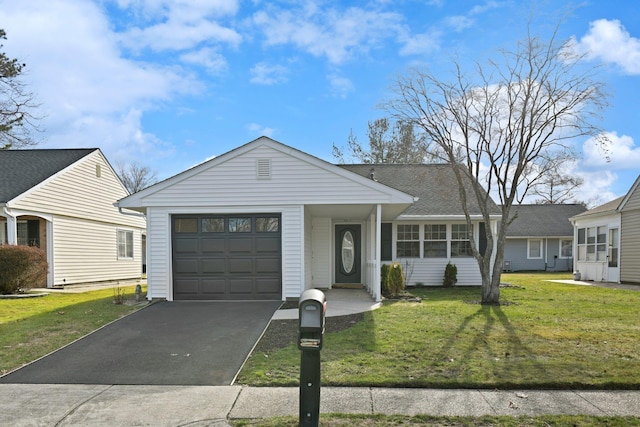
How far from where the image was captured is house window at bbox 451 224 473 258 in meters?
15.4

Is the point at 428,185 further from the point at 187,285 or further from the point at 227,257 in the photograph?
the point at 187,285

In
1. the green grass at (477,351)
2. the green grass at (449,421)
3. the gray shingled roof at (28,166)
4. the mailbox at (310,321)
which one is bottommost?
the green grass at (477,351)

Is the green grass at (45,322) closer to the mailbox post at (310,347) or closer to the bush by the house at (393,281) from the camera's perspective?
the mailbox post at (310,347)

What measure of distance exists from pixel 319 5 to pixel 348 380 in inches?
304

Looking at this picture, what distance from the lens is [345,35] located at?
33.8 ft

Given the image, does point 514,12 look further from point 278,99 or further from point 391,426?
point 391,426

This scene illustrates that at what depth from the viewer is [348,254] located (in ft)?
48.4

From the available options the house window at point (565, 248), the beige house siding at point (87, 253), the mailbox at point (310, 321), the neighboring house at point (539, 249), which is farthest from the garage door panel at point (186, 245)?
the house window at point (565, 248)

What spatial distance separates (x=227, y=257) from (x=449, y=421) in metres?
7.91

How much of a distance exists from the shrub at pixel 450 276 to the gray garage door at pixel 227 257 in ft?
22.2

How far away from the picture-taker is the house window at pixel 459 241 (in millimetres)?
15352

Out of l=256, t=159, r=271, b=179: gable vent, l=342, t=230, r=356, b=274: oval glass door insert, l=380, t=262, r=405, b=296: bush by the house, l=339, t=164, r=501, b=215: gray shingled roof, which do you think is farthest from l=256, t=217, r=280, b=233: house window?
l=339, t=164, r=501, b=215: gray shingled roof

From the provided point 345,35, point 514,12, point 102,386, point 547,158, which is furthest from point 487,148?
point 102,386

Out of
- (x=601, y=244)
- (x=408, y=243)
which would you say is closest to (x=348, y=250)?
(x=408, y=243)
